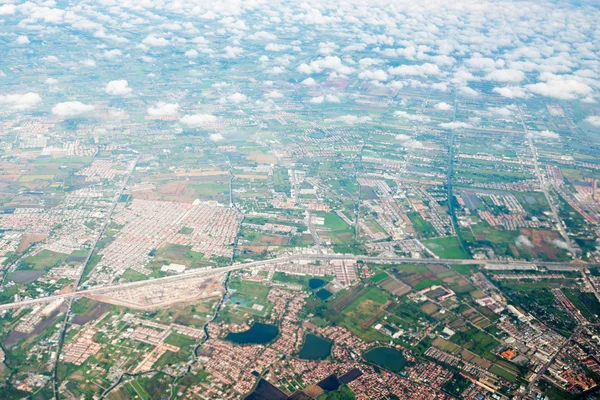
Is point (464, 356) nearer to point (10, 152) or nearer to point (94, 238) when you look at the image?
point (94, 238)

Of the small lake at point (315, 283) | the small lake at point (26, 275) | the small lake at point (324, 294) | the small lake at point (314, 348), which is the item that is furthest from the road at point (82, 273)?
the small lake at point (324, 294)

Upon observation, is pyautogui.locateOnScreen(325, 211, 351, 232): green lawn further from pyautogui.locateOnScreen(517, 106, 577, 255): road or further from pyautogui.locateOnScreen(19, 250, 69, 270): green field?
pyautogui.locateOnScreen(19, 250, 69, 270): green field

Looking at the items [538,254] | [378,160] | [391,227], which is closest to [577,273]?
[538,254]

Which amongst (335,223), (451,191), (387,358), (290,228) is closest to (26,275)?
(290,228)

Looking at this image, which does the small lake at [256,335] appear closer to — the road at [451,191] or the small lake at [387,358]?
the small lake at [387,358]

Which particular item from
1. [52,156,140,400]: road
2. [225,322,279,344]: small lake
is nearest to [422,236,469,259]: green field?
[225,322,279,344]: small lake

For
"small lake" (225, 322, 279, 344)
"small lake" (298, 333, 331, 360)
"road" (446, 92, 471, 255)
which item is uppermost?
"small lake" (298, 333, 331, 360)
